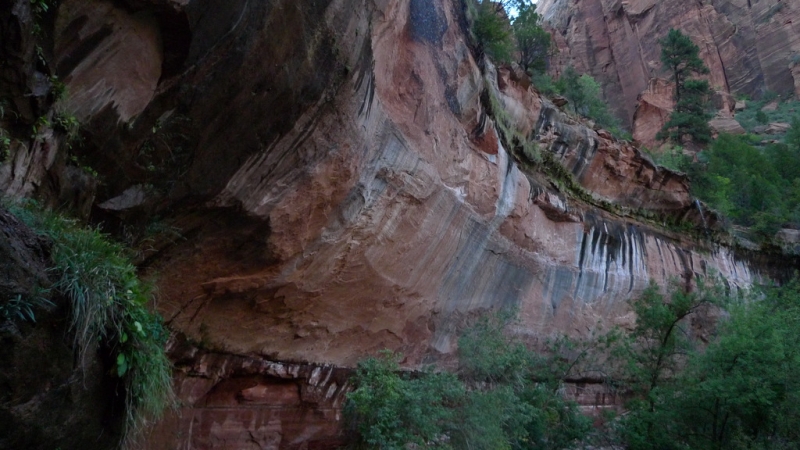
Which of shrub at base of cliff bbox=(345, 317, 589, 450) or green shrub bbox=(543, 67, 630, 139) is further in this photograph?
green shrub bbox=(543, 67, 630, 139)

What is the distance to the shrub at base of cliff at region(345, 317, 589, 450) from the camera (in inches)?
335

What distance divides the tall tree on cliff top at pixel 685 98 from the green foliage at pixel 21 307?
32.4 m

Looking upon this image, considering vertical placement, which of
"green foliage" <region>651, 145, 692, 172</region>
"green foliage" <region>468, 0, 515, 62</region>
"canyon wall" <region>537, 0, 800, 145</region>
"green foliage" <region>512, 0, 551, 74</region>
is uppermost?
"canyon wall" <region>537, 0, 800, 145</region>

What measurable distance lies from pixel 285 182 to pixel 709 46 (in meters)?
50.0

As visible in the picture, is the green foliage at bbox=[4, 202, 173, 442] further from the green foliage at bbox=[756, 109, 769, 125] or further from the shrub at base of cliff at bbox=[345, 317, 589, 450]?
the green foliage at bbox=[756, 109, 769, 125]

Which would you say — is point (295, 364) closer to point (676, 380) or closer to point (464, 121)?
point (464, 121)

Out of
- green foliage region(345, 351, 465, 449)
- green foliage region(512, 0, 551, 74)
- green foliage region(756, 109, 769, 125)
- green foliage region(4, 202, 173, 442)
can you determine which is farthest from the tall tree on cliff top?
green foliage region(4, 202, 173, 442)

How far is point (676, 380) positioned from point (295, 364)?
8534mm

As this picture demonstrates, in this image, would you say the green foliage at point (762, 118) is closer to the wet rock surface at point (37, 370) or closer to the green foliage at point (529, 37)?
the green foliage at point (529, 37)

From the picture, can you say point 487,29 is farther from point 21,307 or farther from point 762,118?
point 762,118

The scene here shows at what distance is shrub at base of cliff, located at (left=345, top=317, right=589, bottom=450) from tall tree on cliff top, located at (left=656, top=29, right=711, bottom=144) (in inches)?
933

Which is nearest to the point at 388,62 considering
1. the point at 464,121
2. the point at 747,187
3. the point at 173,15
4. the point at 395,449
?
the point at 464,121

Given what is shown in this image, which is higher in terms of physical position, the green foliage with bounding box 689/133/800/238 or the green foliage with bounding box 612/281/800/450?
the green foliage with bounding box 689/133/800/238

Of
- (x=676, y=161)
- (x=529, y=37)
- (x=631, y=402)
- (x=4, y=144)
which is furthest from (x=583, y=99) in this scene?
(x=4, y=144)
